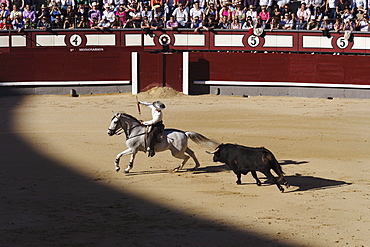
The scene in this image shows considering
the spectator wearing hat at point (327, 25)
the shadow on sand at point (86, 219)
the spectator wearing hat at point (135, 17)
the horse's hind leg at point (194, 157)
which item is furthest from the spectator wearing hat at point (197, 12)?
the shadow on sand at point (86, 219)

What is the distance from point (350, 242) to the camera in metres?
7.73

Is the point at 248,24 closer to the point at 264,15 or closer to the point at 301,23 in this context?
the point at 264,15

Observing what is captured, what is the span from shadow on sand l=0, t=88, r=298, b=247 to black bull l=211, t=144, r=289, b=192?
1485mm

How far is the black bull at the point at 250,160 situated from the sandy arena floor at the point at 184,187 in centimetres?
29

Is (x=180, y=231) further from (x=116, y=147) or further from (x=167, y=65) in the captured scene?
(x=167, y=65)

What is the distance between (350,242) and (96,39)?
15311 mm

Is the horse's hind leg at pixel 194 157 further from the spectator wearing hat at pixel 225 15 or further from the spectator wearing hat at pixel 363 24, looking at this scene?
the spectator wearing hat at pixel 363 24

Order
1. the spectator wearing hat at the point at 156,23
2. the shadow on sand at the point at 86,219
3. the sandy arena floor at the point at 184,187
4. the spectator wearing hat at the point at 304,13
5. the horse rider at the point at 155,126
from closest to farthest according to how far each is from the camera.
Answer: the shadow on sand at the point at 86,219 → the sandy arena floor at the point at 184,187 → the horse rider at the point at 155,126 → the spectator wearing hat at the point at 304,13 → the spectator wearing hat at the point at 156,23

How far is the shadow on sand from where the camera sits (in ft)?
25.3

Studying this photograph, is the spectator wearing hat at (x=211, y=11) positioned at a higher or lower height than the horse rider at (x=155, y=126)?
higher


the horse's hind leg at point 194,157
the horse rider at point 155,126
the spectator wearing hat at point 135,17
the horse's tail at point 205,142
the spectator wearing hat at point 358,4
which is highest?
the spectator wearing hat at point 358,4

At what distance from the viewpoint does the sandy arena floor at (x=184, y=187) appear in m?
8.00

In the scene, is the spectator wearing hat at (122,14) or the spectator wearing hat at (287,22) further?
the spectator wearing hat at (122,14)

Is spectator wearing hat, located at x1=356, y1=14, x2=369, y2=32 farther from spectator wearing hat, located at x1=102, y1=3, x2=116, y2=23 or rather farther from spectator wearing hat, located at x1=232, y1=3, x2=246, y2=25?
spectator wearing hat, located at x1=102, y1=3, x2=116, y2=23
